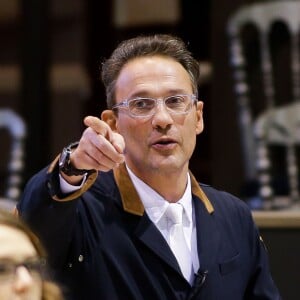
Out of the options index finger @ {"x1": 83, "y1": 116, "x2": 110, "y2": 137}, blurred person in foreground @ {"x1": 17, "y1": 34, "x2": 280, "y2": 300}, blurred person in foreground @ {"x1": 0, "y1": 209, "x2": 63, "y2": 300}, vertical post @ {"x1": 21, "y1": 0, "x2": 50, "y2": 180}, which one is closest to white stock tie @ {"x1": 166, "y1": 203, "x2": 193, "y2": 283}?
blurred person in foreground @ {"x1": 17, "y1": 34, "x2": 280, "y2": 300}

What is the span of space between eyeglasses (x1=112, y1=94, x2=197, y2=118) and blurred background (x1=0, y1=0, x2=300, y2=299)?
67.5 inches

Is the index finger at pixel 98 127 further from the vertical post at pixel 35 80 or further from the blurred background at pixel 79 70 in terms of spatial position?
the vertical post at pixel 35 80

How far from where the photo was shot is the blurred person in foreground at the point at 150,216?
162cm

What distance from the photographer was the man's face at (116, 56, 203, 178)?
65.1 inches

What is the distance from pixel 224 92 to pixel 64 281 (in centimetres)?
220

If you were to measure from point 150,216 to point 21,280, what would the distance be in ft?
2.12

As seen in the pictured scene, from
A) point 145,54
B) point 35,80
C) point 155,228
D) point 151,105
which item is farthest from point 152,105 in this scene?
point 35,80

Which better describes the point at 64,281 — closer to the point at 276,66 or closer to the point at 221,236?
the point at 221,236

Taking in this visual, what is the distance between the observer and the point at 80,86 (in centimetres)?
430

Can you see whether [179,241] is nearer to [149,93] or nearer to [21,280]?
[149,93]

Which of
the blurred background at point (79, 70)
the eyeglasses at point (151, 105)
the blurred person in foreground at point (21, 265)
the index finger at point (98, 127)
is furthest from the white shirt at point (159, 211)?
the blurred background at point (79, 70)

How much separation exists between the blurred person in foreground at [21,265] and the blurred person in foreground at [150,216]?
1.36ft

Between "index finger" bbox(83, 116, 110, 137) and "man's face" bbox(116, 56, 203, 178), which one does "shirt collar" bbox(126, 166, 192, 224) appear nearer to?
"man's face" bbox(116, 56, 203, 178)

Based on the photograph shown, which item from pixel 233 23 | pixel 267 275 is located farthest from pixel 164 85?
pixel 233 23
